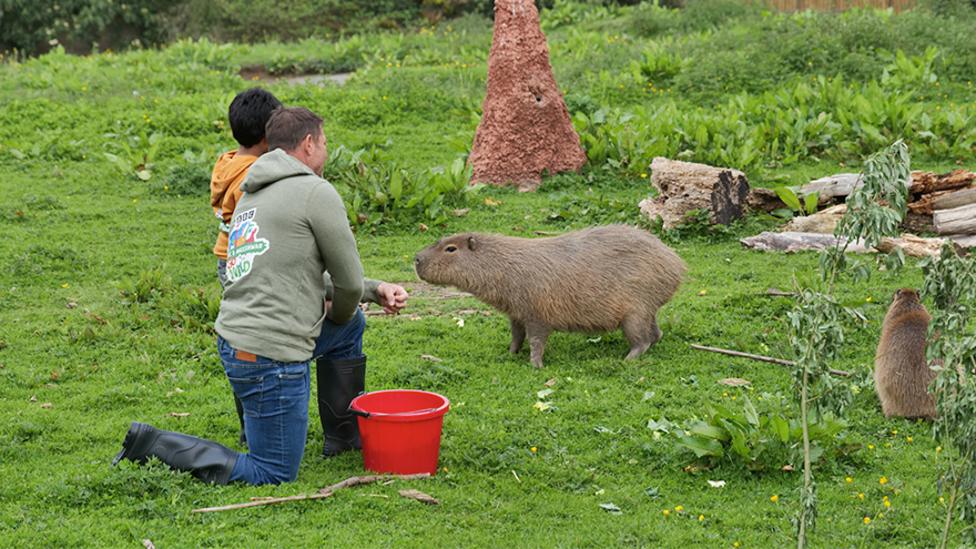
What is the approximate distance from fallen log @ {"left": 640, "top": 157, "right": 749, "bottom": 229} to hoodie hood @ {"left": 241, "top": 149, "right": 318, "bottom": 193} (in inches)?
215

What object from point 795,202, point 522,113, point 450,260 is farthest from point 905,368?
point 522,113

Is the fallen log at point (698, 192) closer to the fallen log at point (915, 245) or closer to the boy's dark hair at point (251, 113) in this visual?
the fallen log at point (915, 245)

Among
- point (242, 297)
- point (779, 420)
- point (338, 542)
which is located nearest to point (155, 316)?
point (242, 297)

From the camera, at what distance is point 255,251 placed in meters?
5.17

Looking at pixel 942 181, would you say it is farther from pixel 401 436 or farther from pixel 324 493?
pixel 324 493

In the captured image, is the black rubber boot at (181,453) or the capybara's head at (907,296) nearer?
the black rubber boot at (181,453)

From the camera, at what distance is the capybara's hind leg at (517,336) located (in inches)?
301

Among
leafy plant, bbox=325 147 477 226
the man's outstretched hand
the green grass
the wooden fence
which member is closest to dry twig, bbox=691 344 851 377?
the green grass

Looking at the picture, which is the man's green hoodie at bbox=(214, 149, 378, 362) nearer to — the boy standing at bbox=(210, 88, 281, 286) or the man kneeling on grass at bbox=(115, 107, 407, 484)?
the man kneeling on grass at bbox=(115, 107, 407, 484)

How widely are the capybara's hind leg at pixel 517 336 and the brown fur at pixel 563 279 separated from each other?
0.08 metres

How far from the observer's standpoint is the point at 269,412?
17.1ft

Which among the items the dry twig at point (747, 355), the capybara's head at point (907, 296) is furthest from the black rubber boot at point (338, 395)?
the capybara's head at point (907, 296)

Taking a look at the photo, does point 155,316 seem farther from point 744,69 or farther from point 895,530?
point 744,69

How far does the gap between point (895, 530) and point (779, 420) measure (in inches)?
31.4
